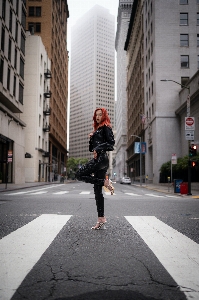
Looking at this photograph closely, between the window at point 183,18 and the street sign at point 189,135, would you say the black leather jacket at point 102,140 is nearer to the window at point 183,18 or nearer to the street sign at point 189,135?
the street sign at point 189,135

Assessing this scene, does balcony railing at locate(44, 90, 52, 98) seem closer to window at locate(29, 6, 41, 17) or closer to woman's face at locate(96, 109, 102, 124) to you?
window at locate(29, 6, 41, 17)

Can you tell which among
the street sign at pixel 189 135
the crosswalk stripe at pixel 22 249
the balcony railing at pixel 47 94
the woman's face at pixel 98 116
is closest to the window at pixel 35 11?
the balcony railing at pixel 47 94

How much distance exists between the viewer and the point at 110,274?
2396 mm

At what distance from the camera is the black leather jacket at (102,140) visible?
15.5ft

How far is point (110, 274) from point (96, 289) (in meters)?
0.35

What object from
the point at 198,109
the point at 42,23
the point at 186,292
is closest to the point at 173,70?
the point at 198,109

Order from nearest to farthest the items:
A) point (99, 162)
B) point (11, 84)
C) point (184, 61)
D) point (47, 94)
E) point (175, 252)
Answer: point (175, 252), point (99, 162), point (11, 84), point (184, 61), point (47, 94)

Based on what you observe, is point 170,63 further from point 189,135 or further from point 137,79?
point 189,135

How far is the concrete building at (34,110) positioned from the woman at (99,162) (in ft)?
135

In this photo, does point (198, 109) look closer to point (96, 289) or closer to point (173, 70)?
point (173, 70)

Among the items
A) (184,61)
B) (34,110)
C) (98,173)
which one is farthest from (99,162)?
(34,110)

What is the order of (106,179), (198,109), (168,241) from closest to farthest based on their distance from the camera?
(168,241), (106,179), (198,109)

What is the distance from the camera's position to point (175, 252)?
3.14 m

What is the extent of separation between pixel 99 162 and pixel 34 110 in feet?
149
